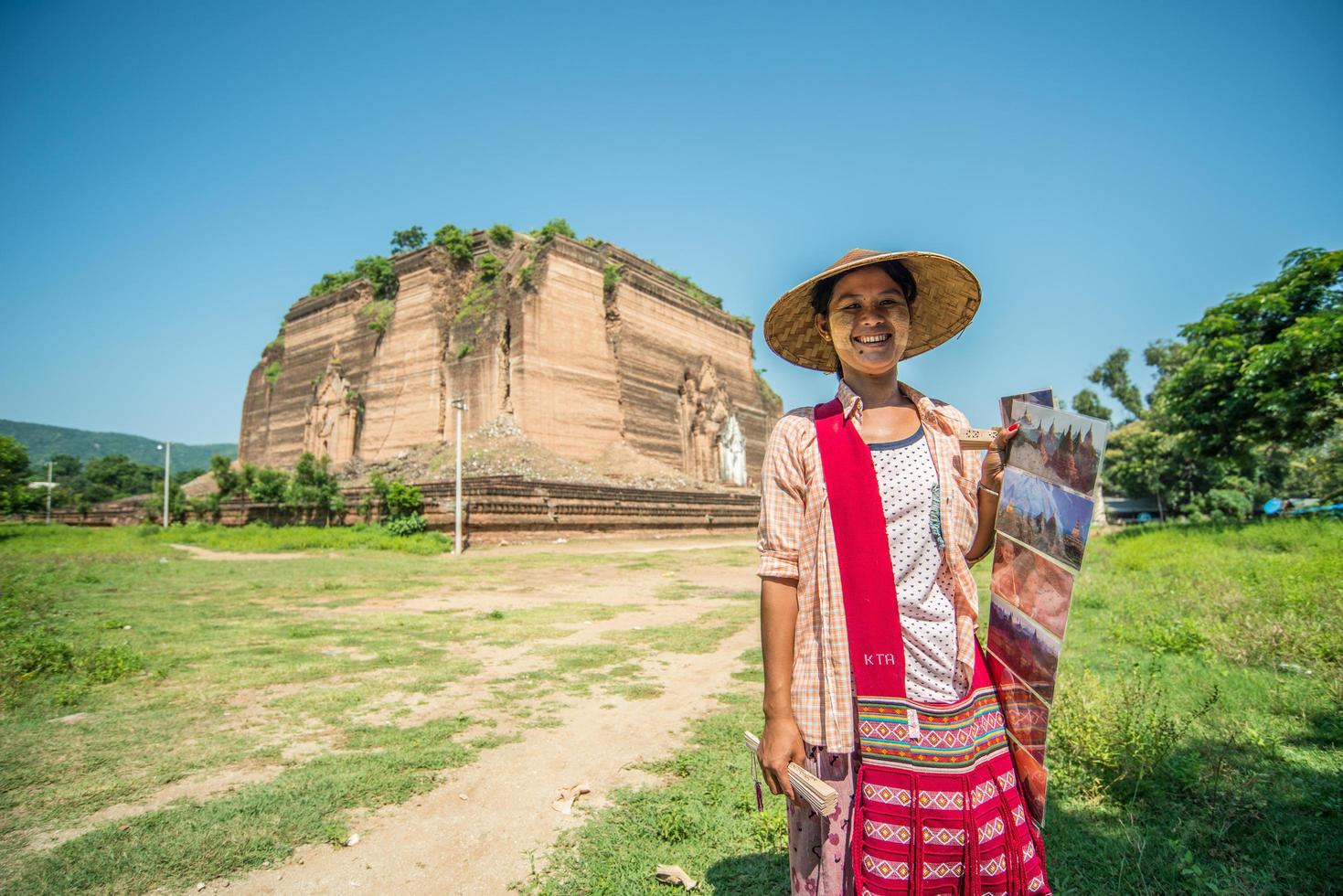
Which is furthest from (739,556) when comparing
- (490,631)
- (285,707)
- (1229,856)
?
(1229,856)

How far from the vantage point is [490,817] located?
3152 millimetres

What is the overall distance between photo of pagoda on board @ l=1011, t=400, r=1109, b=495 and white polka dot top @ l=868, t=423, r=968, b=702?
22cm

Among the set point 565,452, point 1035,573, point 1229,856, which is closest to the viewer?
point 1035,573

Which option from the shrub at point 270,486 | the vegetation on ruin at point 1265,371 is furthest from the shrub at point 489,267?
the vegetation on ruin at point 1265,371

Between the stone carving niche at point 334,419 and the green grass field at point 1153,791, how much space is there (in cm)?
2811

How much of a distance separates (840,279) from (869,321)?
0.53 feet

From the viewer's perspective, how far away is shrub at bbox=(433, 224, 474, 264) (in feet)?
93.9

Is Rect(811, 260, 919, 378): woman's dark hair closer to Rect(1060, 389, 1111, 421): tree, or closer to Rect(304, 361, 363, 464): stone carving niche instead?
Rect(304, 361, 363, 464): stone carving niche

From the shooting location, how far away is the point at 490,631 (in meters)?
7.28

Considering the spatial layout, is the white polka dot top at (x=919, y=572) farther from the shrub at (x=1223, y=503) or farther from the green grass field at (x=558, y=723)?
the shrub at (x=1223, y=503)

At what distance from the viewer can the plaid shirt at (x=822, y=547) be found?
1621 millimetres

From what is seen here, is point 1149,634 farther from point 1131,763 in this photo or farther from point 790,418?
point 790,418

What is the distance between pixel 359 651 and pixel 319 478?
58.4ft

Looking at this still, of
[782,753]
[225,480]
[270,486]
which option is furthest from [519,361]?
[782,753]
